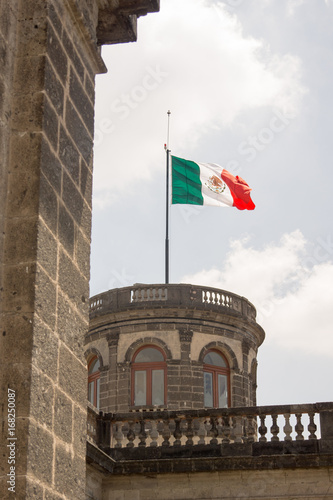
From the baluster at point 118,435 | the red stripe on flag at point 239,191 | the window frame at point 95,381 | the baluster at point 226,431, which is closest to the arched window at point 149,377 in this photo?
Result: the window frame at point 95,381

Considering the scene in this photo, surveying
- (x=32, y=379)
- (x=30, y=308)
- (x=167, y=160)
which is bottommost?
(x=32, y=379)

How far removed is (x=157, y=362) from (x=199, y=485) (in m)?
8.82

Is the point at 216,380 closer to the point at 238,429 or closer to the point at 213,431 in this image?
the point at 238,429

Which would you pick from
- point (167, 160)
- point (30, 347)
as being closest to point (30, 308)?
point (30, 347)

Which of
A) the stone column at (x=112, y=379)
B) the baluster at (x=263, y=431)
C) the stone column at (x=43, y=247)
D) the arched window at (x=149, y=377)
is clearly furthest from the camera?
the stone column at (x=112, y=379)

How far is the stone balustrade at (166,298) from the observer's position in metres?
24.2

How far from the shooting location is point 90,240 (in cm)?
529

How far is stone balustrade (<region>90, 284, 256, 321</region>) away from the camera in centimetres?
2422

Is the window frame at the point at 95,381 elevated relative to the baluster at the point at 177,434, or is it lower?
elevated

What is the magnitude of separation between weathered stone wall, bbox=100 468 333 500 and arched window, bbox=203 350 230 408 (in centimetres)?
854

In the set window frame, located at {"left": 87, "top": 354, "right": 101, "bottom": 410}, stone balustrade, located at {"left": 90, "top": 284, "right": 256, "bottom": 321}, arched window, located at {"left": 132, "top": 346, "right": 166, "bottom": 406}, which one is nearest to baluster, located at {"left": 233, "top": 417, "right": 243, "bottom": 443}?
arched window, located at {"left": 132, "top": 346, "right": 166, "bottom": 406}

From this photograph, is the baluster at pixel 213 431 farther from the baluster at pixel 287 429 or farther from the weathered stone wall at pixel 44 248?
the weathered stone wall at pixel 44 248

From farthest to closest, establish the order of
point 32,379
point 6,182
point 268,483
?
1. point 268,483
2. point 6,182
3. point 32,379

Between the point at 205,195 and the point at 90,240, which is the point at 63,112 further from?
the point at 205,195
